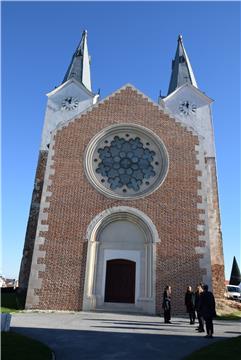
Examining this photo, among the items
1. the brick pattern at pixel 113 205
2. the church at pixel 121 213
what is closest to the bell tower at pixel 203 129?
the church at pixel 121 213

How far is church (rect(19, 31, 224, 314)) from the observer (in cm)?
1622

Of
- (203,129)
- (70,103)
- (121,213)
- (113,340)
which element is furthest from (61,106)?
(113,340)

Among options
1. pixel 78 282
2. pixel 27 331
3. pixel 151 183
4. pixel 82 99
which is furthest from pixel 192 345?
pixel 82 99

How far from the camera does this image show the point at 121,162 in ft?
63.1

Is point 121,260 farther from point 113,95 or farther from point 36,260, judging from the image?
point 113,95

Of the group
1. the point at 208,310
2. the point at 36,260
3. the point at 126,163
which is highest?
the point at 126,163

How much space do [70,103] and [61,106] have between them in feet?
2.84

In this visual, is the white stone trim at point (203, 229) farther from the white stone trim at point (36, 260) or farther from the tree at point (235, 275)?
the tree at point (235, 275)

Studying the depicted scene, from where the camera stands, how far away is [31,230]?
78.7 feet

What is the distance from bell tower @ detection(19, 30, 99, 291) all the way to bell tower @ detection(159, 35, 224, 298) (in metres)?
7.56

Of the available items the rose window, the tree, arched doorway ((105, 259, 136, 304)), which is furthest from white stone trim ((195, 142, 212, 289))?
the tree

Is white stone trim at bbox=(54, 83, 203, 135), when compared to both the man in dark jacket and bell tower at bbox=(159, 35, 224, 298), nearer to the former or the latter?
bell tower at bbox=(159, 35, 224, 298)

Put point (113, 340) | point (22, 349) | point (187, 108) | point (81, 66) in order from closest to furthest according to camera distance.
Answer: point (22, 349) < point (113, 340) < point (187, 108) < point (81, 66)

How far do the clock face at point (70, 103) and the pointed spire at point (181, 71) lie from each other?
9989mm
